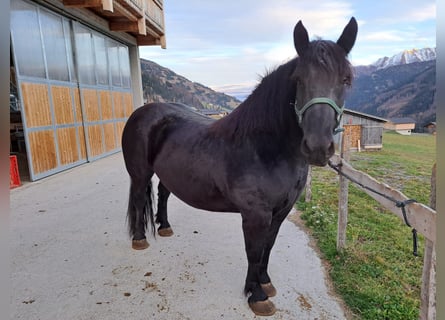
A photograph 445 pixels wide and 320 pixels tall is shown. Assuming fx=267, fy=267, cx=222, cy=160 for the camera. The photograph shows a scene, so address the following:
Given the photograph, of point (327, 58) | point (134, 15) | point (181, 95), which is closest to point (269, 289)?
point (327, 58)

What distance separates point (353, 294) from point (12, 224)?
364 cm

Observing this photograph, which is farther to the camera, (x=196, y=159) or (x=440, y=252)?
(x=196, y=159)

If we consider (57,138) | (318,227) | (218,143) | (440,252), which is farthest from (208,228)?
(57,138)

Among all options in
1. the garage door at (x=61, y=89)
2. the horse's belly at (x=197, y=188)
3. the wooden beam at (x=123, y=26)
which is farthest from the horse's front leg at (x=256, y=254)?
the wooden beam at (x=123, y=26)

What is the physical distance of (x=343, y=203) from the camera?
8.20ft

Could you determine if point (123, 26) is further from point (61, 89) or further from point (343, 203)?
point (343, 203)

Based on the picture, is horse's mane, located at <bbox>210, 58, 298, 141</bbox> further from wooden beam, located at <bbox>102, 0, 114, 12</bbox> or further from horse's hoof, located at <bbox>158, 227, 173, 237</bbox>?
wooden beam, located at <bbox>102, 0, 114, 12</bbox>

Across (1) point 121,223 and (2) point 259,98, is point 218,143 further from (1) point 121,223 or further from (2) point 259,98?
(1) point 121,223

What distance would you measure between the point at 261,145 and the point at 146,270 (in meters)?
1.47

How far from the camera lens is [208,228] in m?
3.03

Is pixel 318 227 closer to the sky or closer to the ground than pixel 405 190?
closer to the sky

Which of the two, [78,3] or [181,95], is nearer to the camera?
[78,3]

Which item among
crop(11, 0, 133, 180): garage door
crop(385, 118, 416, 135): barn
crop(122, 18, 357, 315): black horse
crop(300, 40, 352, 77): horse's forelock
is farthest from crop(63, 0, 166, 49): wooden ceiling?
crop(385, 118, 416, 135): barn

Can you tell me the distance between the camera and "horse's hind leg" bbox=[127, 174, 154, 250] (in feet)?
8.40
